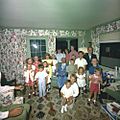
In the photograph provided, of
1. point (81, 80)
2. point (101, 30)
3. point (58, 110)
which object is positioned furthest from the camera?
point (101, 30)

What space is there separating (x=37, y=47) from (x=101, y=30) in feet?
9.87

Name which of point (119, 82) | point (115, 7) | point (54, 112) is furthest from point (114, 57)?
point (54, 112)

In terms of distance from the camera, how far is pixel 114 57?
4.93m

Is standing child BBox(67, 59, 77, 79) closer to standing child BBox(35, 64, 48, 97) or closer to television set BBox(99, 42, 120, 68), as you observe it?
standing child BBox(35, 64, 48, 97)

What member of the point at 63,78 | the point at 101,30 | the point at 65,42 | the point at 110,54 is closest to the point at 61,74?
the point at 63,78

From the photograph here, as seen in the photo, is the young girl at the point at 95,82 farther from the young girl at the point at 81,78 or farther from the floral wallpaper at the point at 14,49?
the floral wallpaper at the point at 14,49

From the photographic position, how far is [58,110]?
11.9 feet

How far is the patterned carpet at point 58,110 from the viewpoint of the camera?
327 centimetres

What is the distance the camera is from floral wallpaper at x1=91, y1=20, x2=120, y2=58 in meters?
4.76

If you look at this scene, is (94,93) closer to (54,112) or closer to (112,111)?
(112,111)

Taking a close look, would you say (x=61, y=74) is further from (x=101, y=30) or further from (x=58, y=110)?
(x=101, y=30)

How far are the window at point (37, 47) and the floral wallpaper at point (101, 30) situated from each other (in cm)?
232

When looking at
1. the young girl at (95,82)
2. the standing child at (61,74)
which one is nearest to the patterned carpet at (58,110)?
the young girl at (95,82)

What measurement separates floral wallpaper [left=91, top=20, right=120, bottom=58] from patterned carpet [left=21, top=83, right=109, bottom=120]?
261 cm
